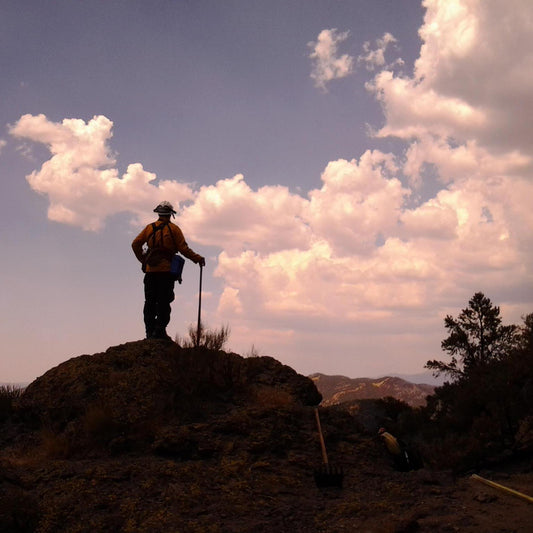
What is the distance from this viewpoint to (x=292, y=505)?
5.30 meters

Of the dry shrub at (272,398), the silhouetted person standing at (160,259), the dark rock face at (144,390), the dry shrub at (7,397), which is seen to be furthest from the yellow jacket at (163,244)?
the dry shrub at (7,397)

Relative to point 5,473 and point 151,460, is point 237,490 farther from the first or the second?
point 5,473

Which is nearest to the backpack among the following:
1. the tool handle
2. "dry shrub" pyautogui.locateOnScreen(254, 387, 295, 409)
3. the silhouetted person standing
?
the silhouetted person standing

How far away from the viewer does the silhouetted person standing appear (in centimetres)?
876

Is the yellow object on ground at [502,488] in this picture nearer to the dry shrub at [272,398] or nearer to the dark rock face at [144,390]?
the dry shrub at [272,398]

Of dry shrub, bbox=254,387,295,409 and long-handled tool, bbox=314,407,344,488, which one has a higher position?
dry shrub, bbox=254,387,295,409

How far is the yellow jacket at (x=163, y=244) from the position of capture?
8.74m

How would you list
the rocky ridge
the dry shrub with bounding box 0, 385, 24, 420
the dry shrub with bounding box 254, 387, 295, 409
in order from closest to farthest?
1. the rocky ridge
2. the dry shrub with bounding box 254, 387, 295, 409
3. the dry shrub with bounding box 0, 385, 24, 420

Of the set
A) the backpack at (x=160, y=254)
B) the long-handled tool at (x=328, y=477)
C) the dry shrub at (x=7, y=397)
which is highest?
the backpack at (x=160, y=254)

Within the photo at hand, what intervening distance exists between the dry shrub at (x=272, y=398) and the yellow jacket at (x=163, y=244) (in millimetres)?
2659

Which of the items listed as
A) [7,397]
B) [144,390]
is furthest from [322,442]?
[7,397]

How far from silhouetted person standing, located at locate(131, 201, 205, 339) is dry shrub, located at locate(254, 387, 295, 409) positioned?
2.27 meters

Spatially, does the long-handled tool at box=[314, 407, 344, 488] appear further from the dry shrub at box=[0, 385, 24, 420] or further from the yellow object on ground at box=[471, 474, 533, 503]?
the dry shrub at box=[0, 385, 24, 420]

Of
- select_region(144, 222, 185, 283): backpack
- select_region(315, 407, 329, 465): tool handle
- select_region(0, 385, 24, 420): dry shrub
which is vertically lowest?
select_region(315, 407, 329, 465): tool handle
